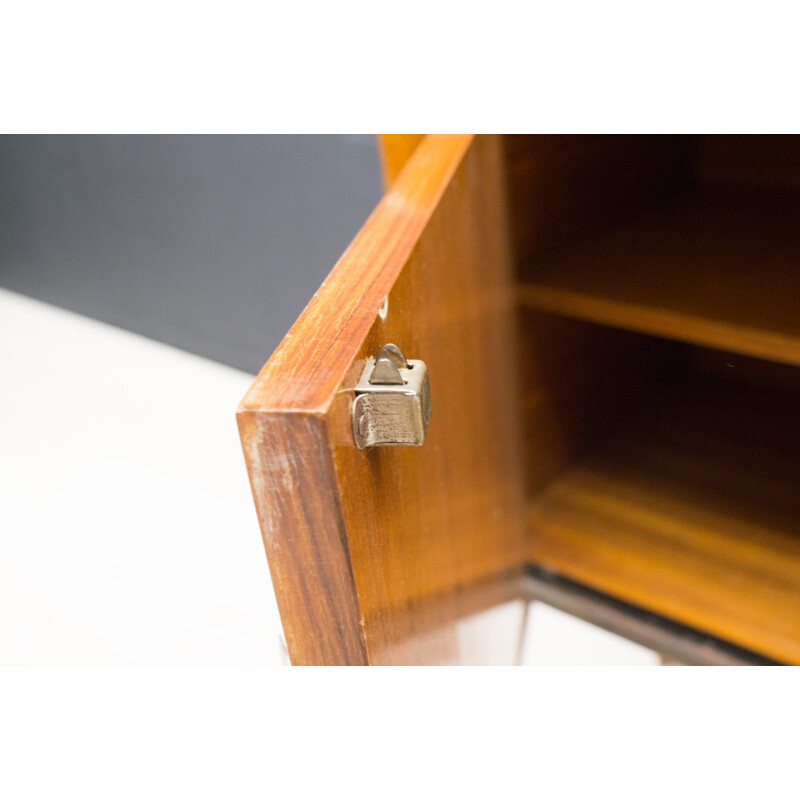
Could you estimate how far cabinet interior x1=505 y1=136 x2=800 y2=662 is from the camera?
0.56 meters

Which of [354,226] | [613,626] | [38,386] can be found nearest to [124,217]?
[38,386]

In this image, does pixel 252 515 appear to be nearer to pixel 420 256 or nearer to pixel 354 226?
pixel 354 226

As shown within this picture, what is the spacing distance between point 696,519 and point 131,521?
597mm

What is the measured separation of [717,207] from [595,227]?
0.46 ft

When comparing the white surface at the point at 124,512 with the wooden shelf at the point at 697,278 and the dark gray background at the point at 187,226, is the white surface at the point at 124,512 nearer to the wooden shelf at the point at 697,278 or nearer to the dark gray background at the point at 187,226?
the dark gray background at the point at 187,226

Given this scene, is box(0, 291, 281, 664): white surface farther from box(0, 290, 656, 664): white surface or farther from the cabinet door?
the cabinet door

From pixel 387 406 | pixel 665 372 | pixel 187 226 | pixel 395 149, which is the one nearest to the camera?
pixel 387 406

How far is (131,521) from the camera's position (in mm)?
873

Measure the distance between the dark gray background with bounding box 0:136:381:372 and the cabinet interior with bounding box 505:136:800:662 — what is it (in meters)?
0.28

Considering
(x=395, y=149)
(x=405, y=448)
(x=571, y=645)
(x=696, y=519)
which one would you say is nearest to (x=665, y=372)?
(x=696, y=519)

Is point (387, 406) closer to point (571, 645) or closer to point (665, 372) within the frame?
point (571, 645)

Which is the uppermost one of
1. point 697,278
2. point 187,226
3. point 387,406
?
point 187,226

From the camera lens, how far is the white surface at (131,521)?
29.5 inches

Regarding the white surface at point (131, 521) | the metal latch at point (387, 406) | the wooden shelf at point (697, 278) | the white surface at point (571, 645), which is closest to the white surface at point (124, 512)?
the white surface at point (131, 521)
